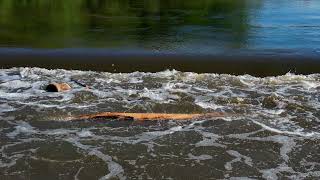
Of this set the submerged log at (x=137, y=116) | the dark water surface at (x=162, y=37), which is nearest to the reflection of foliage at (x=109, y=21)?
the dark water surface at (x=162, y=37)

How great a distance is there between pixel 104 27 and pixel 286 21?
7.14m

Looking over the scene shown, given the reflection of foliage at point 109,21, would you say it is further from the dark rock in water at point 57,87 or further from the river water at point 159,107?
the dark rock in water at point 57,87

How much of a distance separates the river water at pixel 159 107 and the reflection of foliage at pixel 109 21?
0.10m

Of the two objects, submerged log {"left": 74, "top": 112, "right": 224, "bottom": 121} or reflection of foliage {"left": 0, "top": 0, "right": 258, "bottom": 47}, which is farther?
reflection of foliage {"left": 0, "top": 0, "right": 258, "bottom": 47}

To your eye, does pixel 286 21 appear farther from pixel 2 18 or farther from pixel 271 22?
pixel 2 18

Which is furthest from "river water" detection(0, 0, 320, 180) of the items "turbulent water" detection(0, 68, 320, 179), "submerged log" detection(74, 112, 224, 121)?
"submerged log" detection(74, 112, 224, 121)

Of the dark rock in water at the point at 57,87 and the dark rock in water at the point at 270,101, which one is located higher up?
the dark rock in water at the point at 57,87

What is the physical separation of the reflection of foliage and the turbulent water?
3819mm

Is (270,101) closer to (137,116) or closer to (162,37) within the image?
(137,116)

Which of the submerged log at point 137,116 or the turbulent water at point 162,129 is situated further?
the submerged log at point 137,116

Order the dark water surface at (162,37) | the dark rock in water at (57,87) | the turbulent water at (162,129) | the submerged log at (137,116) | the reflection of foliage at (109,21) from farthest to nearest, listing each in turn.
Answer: the reflection of foliage at (109,21) → the dark water surface at (162,37) → the dark rock in water at (57,87) → the submerged log at (137,116) → the turbulent water at (162,129)

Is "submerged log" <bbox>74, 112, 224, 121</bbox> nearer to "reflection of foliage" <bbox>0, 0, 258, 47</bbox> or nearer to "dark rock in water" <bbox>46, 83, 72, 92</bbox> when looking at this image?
"dark rock in water" <bbox>46, 83, 72, 92</bbox>

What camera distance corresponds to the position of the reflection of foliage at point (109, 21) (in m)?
16.0

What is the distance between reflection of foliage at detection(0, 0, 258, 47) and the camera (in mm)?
15977
